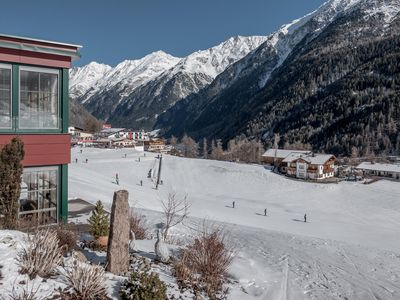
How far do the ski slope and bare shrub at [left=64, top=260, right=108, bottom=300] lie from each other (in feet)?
12.3

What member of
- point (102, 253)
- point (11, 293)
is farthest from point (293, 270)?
point (11, 293)

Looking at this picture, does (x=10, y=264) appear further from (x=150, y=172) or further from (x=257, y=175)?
(x=257, y=175)

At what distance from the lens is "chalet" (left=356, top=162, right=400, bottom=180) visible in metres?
76.4

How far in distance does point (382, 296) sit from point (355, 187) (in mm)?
50377

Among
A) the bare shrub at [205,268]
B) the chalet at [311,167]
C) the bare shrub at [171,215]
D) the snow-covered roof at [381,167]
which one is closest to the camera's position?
the bare shrub at [205,268]

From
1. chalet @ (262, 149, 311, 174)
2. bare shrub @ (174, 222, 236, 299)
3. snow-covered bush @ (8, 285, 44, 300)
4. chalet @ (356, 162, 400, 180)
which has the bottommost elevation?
chalet @ (356, 162, 400, 180)

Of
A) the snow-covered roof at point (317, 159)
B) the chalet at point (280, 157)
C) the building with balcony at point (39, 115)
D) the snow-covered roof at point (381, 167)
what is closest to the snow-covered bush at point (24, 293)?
the building with balcony at point (39, 115)

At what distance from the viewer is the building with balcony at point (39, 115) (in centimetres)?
1274

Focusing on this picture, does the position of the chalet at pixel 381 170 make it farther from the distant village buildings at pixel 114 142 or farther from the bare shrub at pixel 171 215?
the bare shrub at pixel 171 215

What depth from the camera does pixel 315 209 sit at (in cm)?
4684

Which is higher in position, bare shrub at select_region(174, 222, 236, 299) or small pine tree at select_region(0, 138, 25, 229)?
small pine tree at select_region(0, 138, 25, 229)

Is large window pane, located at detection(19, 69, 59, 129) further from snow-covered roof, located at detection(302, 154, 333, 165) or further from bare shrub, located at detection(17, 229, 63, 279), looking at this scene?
snow-covered roof, located at detection(302, 154, 333, 165)

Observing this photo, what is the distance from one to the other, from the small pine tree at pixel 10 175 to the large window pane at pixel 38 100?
2.88 m

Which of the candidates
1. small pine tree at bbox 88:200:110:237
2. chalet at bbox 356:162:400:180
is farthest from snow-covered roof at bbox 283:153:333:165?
small pine tree at bbox 88:200:110:237
